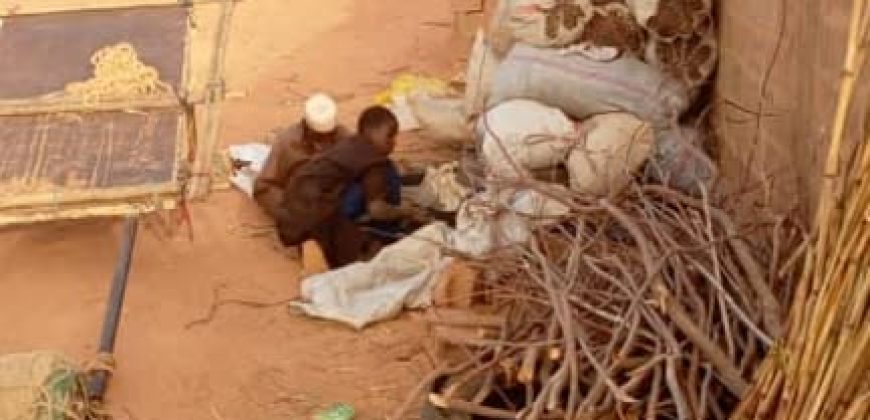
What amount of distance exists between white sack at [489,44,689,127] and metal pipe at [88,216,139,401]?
1.49 metres

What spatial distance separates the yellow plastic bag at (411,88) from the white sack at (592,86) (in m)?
1.00

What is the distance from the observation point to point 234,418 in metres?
5.54

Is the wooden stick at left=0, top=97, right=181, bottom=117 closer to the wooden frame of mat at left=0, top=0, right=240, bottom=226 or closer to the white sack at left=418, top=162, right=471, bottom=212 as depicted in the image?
the wooden frame of mat at left=0, top=0, right=240, bottom=226

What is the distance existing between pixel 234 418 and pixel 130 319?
0.91 m

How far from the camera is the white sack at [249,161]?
725 cm

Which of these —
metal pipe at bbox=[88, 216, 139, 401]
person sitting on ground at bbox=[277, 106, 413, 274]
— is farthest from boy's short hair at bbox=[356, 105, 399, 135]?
metal pipe at bbox=[88, 216, 139, 401]

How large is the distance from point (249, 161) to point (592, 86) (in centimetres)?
163

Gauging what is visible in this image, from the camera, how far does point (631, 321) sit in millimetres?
4285

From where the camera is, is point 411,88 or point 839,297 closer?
point 839,297

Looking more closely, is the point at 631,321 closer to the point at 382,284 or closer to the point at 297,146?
the point at 382,284

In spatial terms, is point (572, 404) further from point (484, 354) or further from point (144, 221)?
point (144, 221)

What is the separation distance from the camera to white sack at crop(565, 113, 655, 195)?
607 cm

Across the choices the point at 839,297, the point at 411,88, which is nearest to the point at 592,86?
the point at 411,88

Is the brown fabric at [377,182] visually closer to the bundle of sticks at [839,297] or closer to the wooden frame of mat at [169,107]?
the wooden frame of mat at [169,107]
